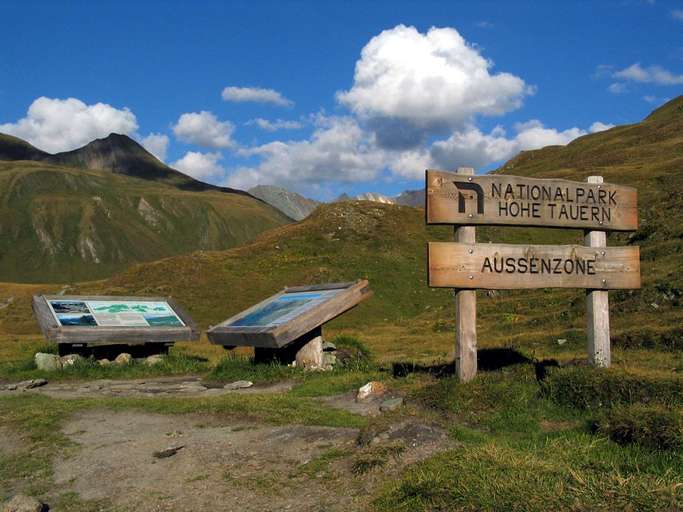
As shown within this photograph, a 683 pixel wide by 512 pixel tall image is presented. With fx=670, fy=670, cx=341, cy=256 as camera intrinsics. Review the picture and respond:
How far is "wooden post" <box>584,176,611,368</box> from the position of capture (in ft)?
36.0

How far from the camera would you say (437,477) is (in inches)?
226

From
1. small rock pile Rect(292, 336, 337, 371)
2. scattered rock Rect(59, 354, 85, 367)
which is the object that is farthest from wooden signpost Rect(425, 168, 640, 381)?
scattered rock Rect(59, 354, 85, 367)

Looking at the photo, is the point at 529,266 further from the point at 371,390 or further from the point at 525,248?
the point at 371,390

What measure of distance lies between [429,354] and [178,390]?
31.4 ft

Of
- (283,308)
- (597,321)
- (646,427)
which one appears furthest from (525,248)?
(283,308)

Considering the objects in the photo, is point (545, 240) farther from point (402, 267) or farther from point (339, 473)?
point (339, 473)

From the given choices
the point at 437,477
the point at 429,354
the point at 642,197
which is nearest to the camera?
the point at 437,477

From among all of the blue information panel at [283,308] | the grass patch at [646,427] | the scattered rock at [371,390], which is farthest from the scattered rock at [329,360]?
the grass patch at [646,427]

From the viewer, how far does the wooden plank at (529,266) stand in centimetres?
1011

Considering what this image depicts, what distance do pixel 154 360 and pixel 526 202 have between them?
11759 mm

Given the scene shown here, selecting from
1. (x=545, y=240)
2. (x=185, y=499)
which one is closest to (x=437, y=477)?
(x=185, y=499)

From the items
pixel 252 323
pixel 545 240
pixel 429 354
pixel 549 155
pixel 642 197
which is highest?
pixel 549 155

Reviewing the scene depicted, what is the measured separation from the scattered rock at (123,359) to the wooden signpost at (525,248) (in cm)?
1118

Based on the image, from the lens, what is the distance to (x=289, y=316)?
51.8ft
